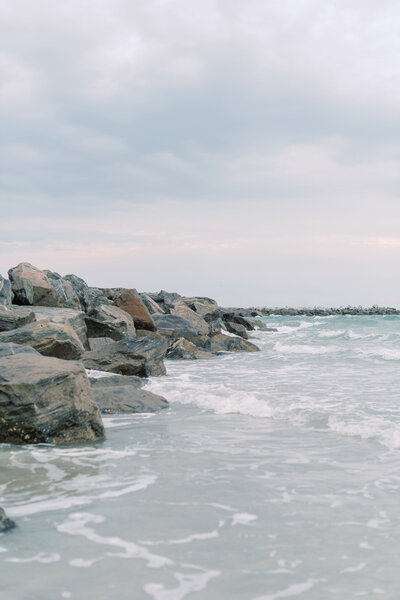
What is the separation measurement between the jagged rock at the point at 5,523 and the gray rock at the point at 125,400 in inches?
189

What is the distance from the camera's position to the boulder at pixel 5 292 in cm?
1564

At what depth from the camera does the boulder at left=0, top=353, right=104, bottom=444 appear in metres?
6.58

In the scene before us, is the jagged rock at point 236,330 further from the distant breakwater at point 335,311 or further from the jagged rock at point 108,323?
the distant breakwater at point 335,311

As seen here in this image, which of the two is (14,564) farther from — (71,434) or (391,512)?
(71,434)

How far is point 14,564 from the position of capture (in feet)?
11.2

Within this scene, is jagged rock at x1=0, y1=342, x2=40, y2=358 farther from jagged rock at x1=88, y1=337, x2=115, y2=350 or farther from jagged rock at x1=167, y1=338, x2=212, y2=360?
jagged rock at x1=167, y1=338, x2=212, y2=360

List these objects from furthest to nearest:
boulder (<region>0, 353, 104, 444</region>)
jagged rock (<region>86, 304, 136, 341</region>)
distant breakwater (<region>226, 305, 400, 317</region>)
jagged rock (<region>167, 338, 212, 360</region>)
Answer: distant breakwater (<region>226, 305, 400, 317</region>), jagged rock (<region>167, 338, 212, 360</region>), jagged rock (<region>86, 304, 136, 341</region>), boulder (<region>0, 353, 104, 444</region>)

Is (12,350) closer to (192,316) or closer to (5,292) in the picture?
(5,292)

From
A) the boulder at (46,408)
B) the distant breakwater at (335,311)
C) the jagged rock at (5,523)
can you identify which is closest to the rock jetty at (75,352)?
the boulder at (46,408)

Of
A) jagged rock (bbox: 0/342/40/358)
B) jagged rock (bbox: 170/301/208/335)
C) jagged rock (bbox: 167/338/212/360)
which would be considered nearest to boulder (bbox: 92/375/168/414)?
jagged rock (bbox: 0/342/40/358)

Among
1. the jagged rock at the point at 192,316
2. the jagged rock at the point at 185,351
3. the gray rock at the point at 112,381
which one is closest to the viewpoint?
the gray rock at the point at 112,381

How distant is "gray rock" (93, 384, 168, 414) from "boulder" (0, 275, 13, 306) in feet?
23.2

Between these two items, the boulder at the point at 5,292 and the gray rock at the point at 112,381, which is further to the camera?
the boulder at the point at 5,292

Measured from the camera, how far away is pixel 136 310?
20781mm
